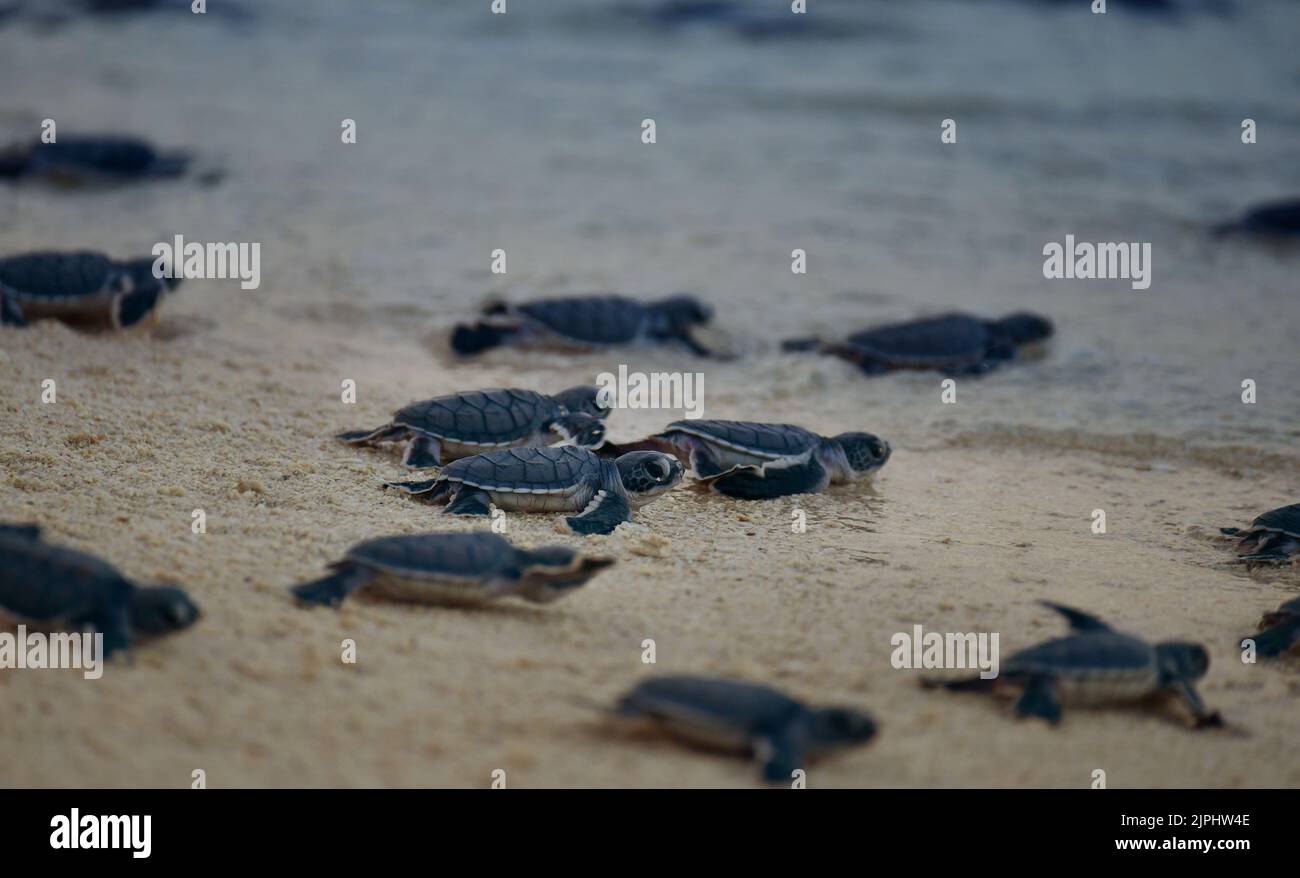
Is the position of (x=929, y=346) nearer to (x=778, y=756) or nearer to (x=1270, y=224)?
(x=778, y=756)

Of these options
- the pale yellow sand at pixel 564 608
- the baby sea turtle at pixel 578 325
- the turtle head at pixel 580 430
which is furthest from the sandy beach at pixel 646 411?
the turtle head at pixel 580 430

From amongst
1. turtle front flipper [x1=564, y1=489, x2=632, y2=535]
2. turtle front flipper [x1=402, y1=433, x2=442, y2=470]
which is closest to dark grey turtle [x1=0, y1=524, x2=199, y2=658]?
turtle front flipper [x1=564, y1=489, x2=632, y2=535]

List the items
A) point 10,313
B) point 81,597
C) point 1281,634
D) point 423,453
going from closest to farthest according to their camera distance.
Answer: point 81,597
point 1281,634
point 423,453
point 10,313

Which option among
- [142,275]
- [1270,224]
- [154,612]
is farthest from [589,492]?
[1270,224]

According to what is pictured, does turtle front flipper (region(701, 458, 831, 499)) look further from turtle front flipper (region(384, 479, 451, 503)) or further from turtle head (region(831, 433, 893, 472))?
turtle front flipper (region(384, 479, 451, 503))

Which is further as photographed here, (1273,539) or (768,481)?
(768,481)

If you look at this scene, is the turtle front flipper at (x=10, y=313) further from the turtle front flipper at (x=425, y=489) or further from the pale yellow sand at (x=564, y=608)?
the turtle front flipper at (x=425, y=489)
